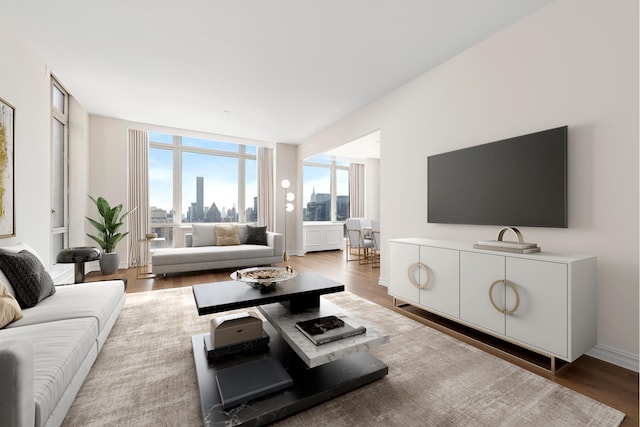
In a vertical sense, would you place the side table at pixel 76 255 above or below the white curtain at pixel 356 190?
below

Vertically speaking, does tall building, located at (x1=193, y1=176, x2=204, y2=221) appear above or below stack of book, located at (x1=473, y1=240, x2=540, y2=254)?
above

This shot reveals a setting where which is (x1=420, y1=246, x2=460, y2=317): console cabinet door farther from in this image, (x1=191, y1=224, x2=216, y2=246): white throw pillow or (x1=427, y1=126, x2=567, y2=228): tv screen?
(x1=191, y1=224, x2=216, y2=246): white throw pillow

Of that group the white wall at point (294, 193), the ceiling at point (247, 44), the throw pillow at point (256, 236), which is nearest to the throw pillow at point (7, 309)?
the ceiling at point (247, 44)

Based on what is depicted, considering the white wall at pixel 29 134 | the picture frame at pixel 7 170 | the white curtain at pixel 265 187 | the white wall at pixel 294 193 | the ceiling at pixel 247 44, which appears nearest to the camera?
the ceiling at pixel 247 44

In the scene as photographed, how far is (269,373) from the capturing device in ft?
5.06

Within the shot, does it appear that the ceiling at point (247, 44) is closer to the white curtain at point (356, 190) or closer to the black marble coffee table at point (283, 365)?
the black marble coffee table at point (283, 365)

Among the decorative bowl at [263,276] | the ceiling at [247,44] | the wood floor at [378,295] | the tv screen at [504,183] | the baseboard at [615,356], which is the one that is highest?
the ceiling at [247,44]

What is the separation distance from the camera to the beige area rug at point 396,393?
135 centimetres

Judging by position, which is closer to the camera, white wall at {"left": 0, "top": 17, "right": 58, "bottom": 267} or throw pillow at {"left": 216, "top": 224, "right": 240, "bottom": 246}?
white wall at {"left": 0, "top": 17, "right": 58, "bottom": 267}

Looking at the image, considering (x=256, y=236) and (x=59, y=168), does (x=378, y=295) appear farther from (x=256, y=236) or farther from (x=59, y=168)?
(x=59, y=168)

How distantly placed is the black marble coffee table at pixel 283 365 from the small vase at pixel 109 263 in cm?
323

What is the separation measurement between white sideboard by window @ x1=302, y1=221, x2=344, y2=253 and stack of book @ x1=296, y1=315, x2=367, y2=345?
5107mm

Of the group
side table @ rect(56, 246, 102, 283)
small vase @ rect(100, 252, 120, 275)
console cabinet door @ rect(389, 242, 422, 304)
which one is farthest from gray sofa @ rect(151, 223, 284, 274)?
console cabinet door @ rect(389, 242, 422, 304)

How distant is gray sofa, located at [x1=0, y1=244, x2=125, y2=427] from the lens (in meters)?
0.92
